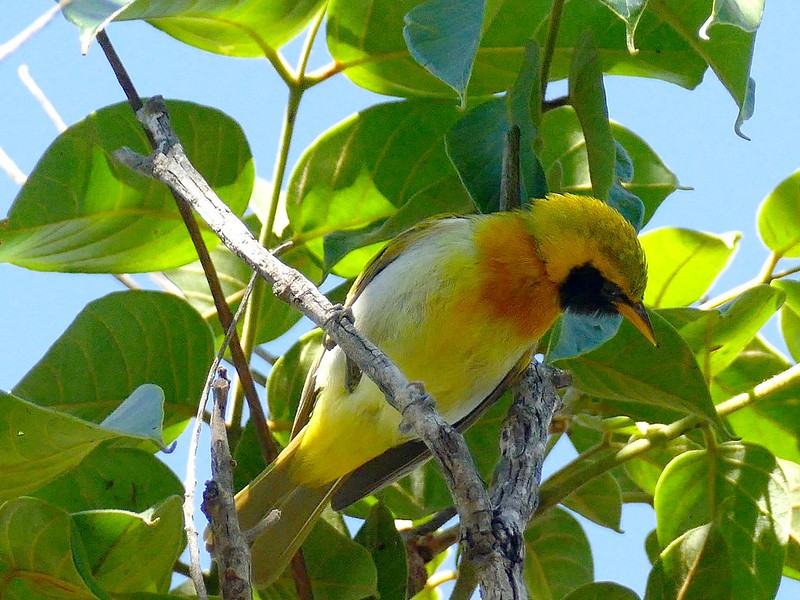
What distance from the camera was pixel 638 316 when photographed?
233 cm

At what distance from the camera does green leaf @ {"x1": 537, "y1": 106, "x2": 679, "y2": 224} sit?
251 cm

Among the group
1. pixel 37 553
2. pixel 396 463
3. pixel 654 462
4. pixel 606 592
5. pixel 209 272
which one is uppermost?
pixel 209 272

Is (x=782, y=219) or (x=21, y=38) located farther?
(x=782, y=219)

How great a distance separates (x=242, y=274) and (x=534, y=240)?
84 centimetres

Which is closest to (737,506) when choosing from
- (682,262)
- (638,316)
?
(638,316)

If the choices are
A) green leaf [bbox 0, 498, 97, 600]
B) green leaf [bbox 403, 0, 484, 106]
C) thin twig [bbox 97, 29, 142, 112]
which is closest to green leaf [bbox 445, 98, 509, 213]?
green leaf [bbox 403, 0, 484, 106]

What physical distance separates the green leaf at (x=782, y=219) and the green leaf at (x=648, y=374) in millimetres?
534

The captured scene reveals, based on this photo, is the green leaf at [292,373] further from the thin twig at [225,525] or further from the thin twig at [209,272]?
the thin twig at [225,525]

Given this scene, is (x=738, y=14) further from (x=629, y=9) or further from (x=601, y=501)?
(x=601, y=501)

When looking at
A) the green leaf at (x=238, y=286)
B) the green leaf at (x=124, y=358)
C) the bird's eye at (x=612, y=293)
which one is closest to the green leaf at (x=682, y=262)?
the bird's eye at (x=612, y=293)

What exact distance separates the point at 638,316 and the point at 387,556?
83 cm

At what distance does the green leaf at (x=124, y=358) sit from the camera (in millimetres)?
2277

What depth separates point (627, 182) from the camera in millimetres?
2369

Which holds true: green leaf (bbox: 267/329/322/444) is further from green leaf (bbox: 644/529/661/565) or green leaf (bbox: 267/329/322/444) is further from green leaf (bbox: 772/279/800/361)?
green leaf (bbox: 772/279/800/361)
